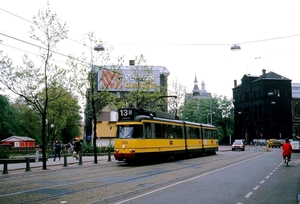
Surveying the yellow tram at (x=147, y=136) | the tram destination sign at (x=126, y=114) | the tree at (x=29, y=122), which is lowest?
A: the yellow tram at (x=147, y=136)

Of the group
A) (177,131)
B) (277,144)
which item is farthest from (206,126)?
(277,144)

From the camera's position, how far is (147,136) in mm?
26562

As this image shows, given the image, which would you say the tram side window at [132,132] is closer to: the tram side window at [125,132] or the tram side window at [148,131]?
the tram side window at [125,132]

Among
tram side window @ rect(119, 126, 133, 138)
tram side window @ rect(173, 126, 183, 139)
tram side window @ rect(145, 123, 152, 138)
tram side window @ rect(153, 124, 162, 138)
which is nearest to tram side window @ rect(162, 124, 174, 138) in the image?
tram side window @ rect(153, 124, 162, 138)

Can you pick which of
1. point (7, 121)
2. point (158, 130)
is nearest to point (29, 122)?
point (7, 121)

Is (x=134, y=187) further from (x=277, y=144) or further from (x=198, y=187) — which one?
(x=277, y=144)

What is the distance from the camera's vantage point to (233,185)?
14.6 metres

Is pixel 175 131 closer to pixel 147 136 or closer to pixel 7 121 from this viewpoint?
pixel 147 136

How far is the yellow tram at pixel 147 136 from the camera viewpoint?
25891 mm

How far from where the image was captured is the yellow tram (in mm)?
25891

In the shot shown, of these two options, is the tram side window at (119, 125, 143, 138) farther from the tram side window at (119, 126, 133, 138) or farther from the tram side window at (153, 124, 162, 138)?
the tram side window at (153, 124, 162, 138)

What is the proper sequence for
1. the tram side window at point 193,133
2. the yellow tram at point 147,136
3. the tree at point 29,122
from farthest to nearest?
the tree at point 29,122
the tram side window at point 193,133
the yellow tram at point 147,136

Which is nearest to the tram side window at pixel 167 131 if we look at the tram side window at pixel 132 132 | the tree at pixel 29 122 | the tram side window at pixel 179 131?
the tram side window at pixel 179 131

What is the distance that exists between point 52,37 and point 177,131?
1278 centimetres
